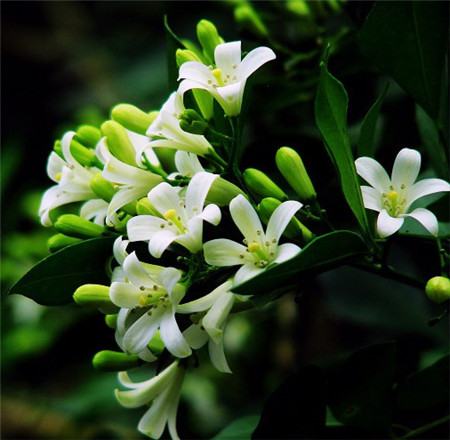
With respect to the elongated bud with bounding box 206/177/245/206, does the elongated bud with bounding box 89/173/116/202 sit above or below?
above

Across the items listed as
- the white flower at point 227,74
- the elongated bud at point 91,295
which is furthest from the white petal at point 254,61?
the elongated bud at point 91,295

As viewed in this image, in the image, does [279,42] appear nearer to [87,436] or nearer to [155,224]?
[155,224]

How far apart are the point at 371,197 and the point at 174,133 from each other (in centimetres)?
29

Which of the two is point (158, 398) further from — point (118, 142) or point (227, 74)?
point (227, 74)

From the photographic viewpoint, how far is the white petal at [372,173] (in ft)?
3.11

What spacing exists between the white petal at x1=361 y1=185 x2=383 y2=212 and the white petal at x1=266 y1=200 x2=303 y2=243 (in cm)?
11

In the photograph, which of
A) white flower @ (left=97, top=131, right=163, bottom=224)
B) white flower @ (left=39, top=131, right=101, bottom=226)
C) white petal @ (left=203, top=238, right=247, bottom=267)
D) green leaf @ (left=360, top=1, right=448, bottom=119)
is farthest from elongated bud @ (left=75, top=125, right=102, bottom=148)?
green leaf @ (left=360, top=1, right=448, bottom=119)

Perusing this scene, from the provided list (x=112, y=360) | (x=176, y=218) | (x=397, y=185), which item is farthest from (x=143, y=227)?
(x=397, y=185)

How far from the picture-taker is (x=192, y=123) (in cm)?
97

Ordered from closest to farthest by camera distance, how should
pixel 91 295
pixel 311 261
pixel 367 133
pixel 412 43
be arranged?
1. pixel 311 261
2. pixel 91 295
3. pixel 367 133
4. pixel 412 43

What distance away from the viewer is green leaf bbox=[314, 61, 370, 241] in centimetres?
91

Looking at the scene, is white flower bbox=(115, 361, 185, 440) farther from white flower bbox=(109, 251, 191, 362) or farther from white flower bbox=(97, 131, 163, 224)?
white flower bbox=(97, 131, 163, 224)

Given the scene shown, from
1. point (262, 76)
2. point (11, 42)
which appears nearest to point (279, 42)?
point (262, 76)

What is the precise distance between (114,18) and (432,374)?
2614 mm
